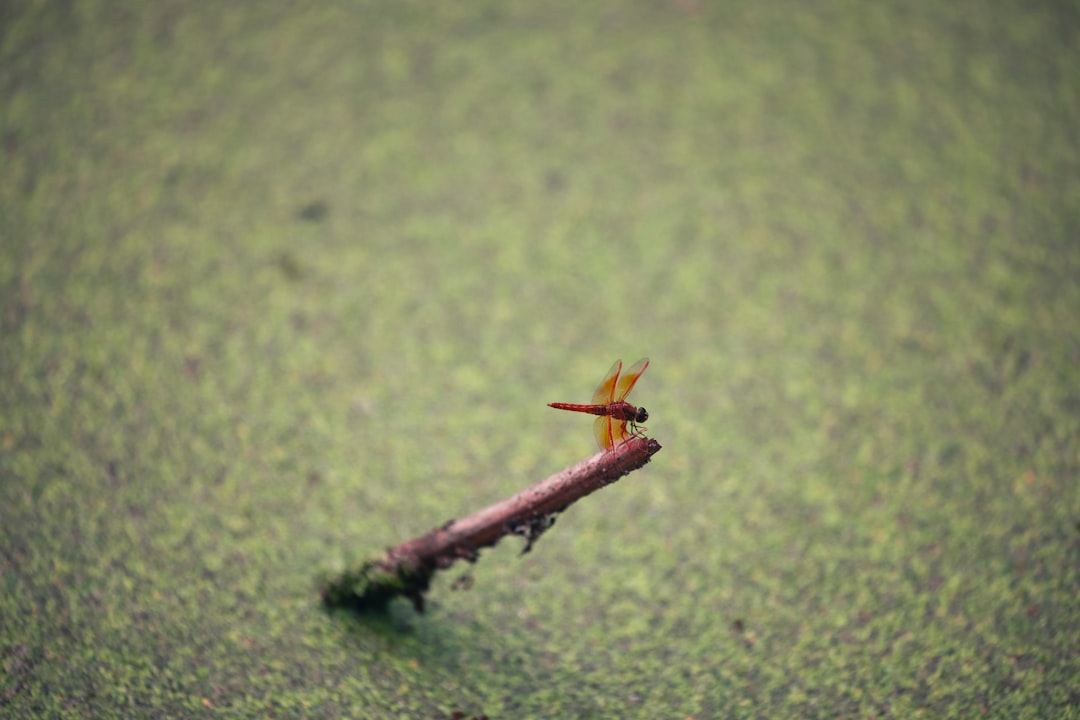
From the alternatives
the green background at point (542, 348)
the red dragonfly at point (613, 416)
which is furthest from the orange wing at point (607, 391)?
the green background at point (542, 348)

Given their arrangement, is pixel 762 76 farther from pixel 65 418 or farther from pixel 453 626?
pixel 65 418

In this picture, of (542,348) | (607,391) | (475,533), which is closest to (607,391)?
(607,391)

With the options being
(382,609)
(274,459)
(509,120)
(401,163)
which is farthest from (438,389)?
(509,120)

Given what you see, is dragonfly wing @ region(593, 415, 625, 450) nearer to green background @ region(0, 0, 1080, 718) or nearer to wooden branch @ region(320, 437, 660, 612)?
wooden branch @ region(320, 437, 660, 612)

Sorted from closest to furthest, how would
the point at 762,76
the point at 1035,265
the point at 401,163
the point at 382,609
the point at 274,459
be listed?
the point at 382,609, the point at 274,459, the point at 1035,265, the point at 401,163, the point at 762,76

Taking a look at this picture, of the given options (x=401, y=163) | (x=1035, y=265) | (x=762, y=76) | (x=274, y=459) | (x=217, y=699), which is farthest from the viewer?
(x=762, y=76)

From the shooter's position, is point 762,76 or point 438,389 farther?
point 762,76

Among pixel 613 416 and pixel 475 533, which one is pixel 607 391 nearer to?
pixel 613 416
